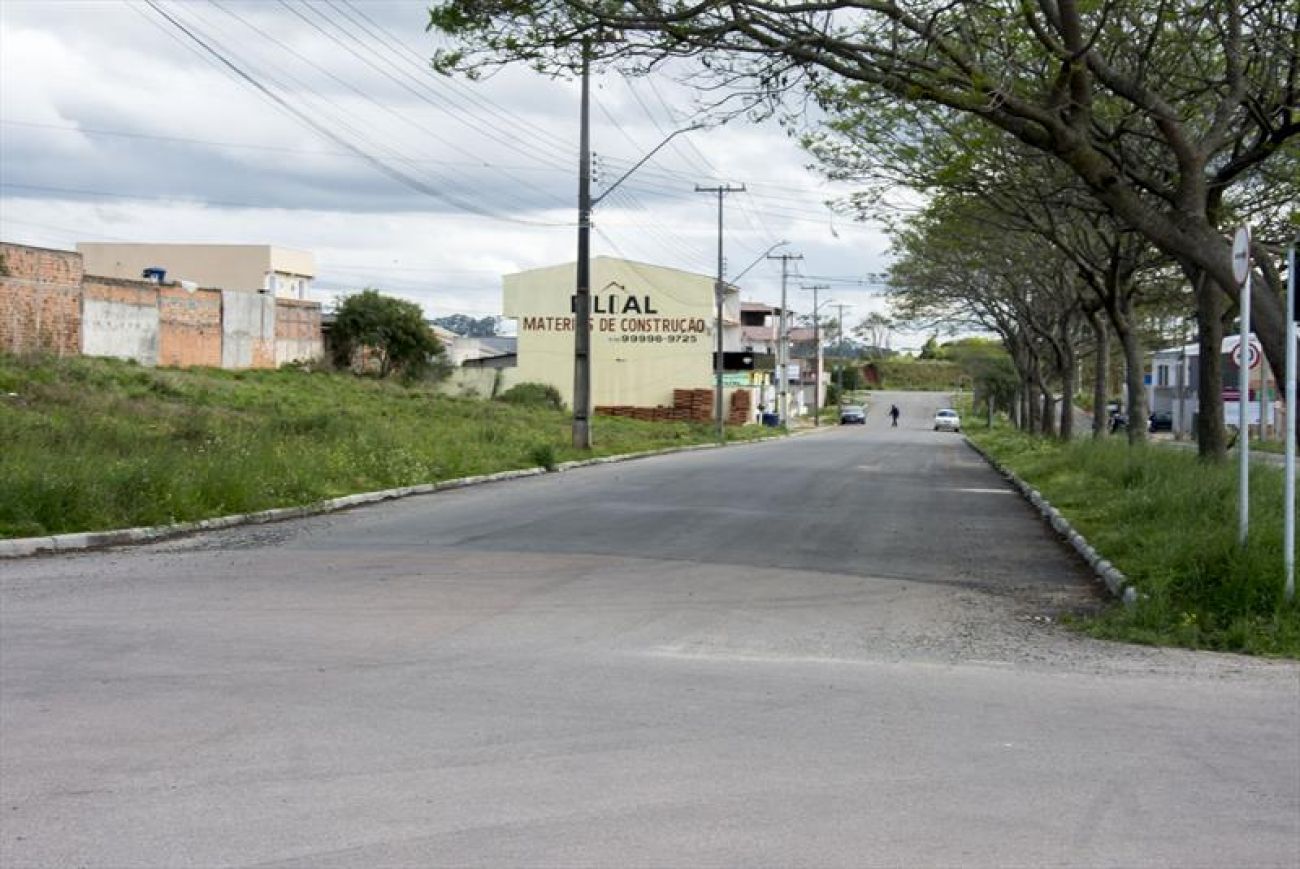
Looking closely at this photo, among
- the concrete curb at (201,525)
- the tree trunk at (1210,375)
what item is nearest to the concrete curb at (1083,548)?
the tree trunk at (1210,375)

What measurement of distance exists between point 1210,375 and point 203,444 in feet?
49.6

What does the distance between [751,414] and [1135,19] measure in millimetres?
74029

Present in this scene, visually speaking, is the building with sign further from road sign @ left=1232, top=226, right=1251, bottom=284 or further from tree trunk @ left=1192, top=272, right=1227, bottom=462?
road sign @ left=1232, top=226, right=1251, bottom=284

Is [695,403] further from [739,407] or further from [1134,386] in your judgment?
[1134,386]

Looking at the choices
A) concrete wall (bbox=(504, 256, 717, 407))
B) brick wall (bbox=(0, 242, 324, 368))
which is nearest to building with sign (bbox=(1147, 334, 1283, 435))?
concrete wall (bbox=(504, 256, 717, 407))

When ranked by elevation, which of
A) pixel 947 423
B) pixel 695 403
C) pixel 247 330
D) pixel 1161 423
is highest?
pixel 247 330

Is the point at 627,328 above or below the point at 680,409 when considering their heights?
above

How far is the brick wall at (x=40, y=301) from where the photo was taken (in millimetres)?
35094

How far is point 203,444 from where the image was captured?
21453mm

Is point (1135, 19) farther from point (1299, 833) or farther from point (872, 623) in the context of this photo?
point (1299, 833)

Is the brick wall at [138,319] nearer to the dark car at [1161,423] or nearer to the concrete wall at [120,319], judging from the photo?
the concrete wall at [120,319]

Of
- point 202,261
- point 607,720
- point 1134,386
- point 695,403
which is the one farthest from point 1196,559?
point 202,261

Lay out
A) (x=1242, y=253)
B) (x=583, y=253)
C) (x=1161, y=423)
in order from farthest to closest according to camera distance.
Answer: (x=1161, y=423) → (x=583, y=253) → (x=1242, y=253)

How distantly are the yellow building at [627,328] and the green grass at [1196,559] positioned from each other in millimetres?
60077
